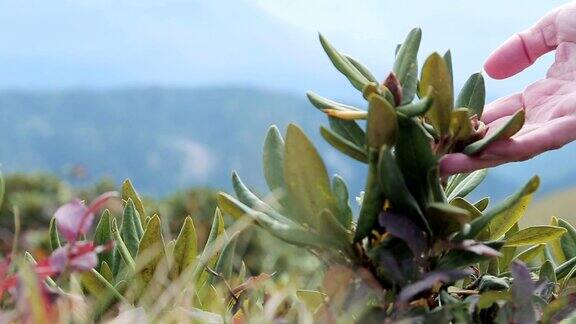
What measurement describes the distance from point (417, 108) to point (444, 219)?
0.13m

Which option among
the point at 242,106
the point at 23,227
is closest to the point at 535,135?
the point at 23,227

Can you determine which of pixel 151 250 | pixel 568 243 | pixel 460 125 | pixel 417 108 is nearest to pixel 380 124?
pixel 417 108

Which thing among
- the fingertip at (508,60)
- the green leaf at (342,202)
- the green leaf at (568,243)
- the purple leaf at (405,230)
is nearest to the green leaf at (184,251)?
the green leaf at (342,202)

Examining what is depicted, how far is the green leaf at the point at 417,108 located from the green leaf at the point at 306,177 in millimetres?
124

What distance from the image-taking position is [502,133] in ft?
3.22

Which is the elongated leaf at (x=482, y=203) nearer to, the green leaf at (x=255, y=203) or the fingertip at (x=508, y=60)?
the green leaf at (x=255, y=203)

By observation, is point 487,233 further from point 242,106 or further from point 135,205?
point 242,106

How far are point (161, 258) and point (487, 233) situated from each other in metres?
0.45

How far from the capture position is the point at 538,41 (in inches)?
73.1

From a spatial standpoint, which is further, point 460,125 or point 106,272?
point 106,272

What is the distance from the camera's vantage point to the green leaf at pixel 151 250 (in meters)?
1.09

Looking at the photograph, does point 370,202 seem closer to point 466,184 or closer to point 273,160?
point 273,160

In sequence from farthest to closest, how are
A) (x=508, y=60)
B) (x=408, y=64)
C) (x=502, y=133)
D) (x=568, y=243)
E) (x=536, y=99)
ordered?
(x=508, y=60), (x=536, y=99), (x=568, y=243), (x=408, y=64), (x=502, y=133)

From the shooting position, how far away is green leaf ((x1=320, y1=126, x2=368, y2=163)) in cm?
94
